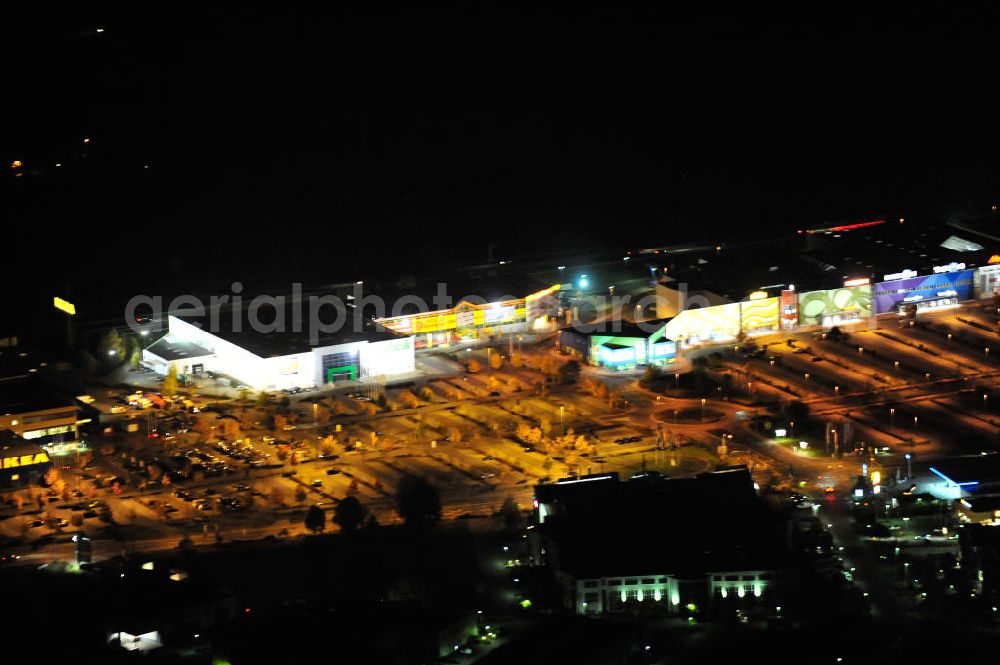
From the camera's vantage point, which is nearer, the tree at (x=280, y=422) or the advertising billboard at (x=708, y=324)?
the tree at (x=280, y=422)

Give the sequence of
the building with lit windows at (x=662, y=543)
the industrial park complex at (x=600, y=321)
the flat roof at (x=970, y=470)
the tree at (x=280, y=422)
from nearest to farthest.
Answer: the building with lit windows at (x=662, y=543) < the flat roof at (x=970, y=470) < the tree at (x=280, y=422) < the industrial park complex at (x=600, y=321)

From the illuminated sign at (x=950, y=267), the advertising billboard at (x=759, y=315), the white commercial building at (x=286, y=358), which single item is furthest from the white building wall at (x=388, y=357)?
the illuminated sign at (x=950, y=267)

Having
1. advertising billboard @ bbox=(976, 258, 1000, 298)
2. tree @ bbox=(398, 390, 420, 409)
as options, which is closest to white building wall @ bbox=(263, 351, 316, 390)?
tree @ bbox=(398, 390, 420, 409)

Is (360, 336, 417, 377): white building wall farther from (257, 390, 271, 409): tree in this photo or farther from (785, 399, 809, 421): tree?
(785, 399, 809, 421): tree

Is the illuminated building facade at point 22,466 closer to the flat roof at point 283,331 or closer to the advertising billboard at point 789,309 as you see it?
the flat roof at point 283,331

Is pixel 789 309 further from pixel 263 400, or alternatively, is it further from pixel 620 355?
pixel 263 400

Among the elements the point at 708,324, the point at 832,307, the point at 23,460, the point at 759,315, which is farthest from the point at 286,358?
the point at 832,307
